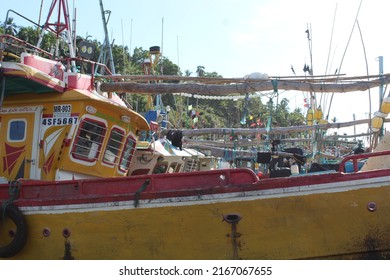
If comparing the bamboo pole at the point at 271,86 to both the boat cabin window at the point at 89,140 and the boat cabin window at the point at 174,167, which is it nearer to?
the boat cabin window at the point at 89,140

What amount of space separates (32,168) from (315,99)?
39.7 ft

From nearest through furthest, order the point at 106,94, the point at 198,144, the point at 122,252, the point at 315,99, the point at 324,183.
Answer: the point at 324,183 < the point at 122,252 < the point at 106,94 < the point at 315,99 < the point at 198,144

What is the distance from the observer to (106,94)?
8.55 metres

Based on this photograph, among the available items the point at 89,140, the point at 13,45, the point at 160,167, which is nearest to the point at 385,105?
the point at 160,167

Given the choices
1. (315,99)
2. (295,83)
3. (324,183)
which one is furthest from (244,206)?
(315,99)

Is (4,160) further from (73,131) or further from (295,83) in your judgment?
(295,83)

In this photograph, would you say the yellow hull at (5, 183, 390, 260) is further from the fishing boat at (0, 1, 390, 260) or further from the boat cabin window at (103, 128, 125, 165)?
the boat cabin window at (103, 128, 125, 165)

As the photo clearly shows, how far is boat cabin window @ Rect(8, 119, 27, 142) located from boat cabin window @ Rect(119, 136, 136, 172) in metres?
1.70

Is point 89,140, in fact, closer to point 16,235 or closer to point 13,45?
point 16,235

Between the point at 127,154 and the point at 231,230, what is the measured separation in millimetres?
3266

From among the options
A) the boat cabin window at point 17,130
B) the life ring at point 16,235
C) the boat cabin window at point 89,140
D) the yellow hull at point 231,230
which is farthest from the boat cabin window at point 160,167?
the life ring at point 16,235

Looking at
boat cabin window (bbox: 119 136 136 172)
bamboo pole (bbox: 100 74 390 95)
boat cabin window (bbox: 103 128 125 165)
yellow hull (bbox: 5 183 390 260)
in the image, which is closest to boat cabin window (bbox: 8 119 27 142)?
boat cabin window (bbox: 103 128 125 165)

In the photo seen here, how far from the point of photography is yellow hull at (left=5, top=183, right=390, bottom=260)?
5496 millimetres

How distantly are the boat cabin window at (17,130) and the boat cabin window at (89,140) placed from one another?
2.88 ft
